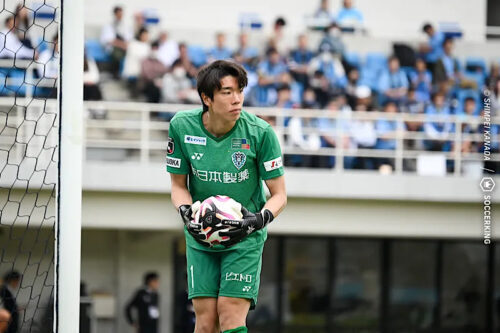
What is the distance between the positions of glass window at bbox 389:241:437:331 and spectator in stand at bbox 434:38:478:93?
3.42 meters

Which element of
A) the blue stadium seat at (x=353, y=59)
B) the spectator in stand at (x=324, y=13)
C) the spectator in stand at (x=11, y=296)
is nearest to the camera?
the spectator in stand at (x=11, y=296)

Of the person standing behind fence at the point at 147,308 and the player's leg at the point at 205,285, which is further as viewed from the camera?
the person standing behind fence at the point at 147,308

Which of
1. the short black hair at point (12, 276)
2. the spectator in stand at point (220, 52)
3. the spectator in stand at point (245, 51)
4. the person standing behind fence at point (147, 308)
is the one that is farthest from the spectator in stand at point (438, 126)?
the short black hair at point (12, 276)

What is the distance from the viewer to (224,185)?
523 centimetres

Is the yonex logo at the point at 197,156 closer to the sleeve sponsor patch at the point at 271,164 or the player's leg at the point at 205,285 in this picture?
the sleeve sponsor patch at the point at 271,164

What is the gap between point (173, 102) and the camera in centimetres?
1395

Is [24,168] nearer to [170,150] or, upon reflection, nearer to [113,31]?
[113,31]

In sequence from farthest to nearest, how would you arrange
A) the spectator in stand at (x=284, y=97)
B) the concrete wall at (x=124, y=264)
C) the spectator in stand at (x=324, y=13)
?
the concrete wall at (x=124, y=264)
the spectator in stand at (x=324, y=13)
the spectator in stand at (x=284, y=97)

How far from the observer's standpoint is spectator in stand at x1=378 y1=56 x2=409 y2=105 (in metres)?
14.5

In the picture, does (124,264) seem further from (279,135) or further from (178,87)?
(279,135)

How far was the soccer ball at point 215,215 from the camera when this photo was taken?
16.4 ft

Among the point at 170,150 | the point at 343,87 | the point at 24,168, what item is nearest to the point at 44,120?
the point at 24,168

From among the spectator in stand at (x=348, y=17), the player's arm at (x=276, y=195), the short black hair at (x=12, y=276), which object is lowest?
the short black hair at (x=12, y=276)

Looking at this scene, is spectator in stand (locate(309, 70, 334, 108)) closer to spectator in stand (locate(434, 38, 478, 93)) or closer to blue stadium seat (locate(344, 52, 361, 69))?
blue stadium seat (locate(344, 52, 361, 69))
